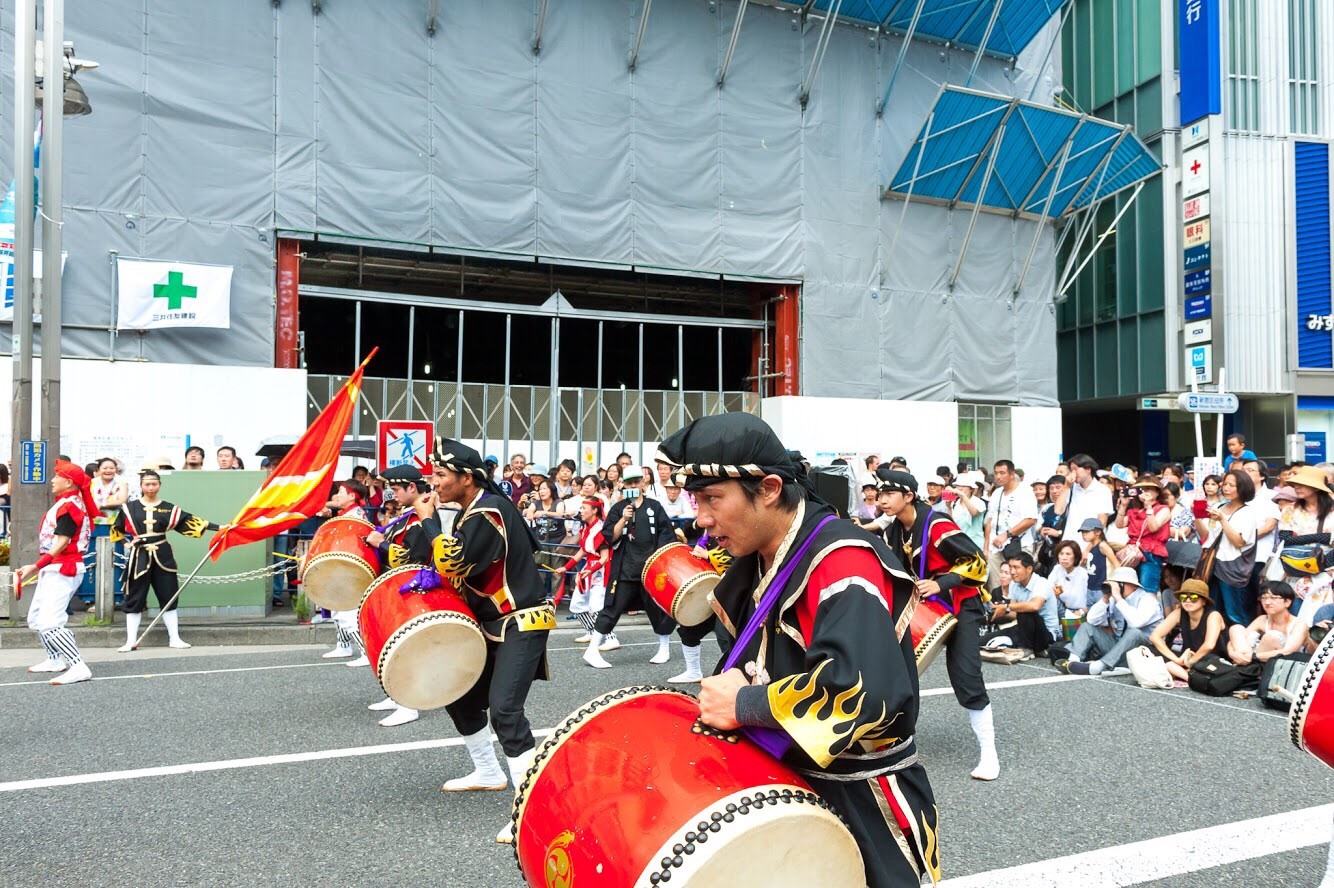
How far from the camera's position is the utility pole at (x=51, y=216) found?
11.3 metres

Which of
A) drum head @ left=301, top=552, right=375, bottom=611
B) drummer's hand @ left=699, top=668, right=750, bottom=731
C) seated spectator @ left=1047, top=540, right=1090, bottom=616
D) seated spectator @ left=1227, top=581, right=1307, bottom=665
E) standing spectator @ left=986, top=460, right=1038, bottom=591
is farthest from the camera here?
standing spectator @ left=986, top=460, right=1038, bottom=591

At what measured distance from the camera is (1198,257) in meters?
25.0

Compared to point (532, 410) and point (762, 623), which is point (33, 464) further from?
point (762, 623)

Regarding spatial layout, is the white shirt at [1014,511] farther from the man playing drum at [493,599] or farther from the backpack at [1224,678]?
the man playing drum at [493,599]

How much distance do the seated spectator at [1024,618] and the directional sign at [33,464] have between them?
1045 cm

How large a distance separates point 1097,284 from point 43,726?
2811 centimetres

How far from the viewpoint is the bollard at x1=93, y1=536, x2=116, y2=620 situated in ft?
35.6

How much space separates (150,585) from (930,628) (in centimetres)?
853

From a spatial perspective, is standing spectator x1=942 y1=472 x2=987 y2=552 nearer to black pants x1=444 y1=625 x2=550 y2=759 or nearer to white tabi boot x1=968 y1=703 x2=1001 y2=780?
white tabi boot x1=968 y1=703 x2=1001 y2=780

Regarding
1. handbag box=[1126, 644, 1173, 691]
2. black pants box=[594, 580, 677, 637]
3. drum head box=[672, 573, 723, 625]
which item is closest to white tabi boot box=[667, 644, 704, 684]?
black pants box=[594, 580, 677, 637]

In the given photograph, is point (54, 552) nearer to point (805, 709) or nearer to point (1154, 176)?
point (805, 709)

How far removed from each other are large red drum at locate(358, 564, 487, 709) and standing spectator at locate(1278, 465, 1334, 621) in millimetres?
6627

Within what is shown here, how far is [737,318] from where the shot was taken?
2314cm

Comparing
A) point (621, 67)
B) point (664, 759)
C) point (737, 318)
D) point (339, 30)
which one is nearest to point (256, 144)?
point (339, 30)
